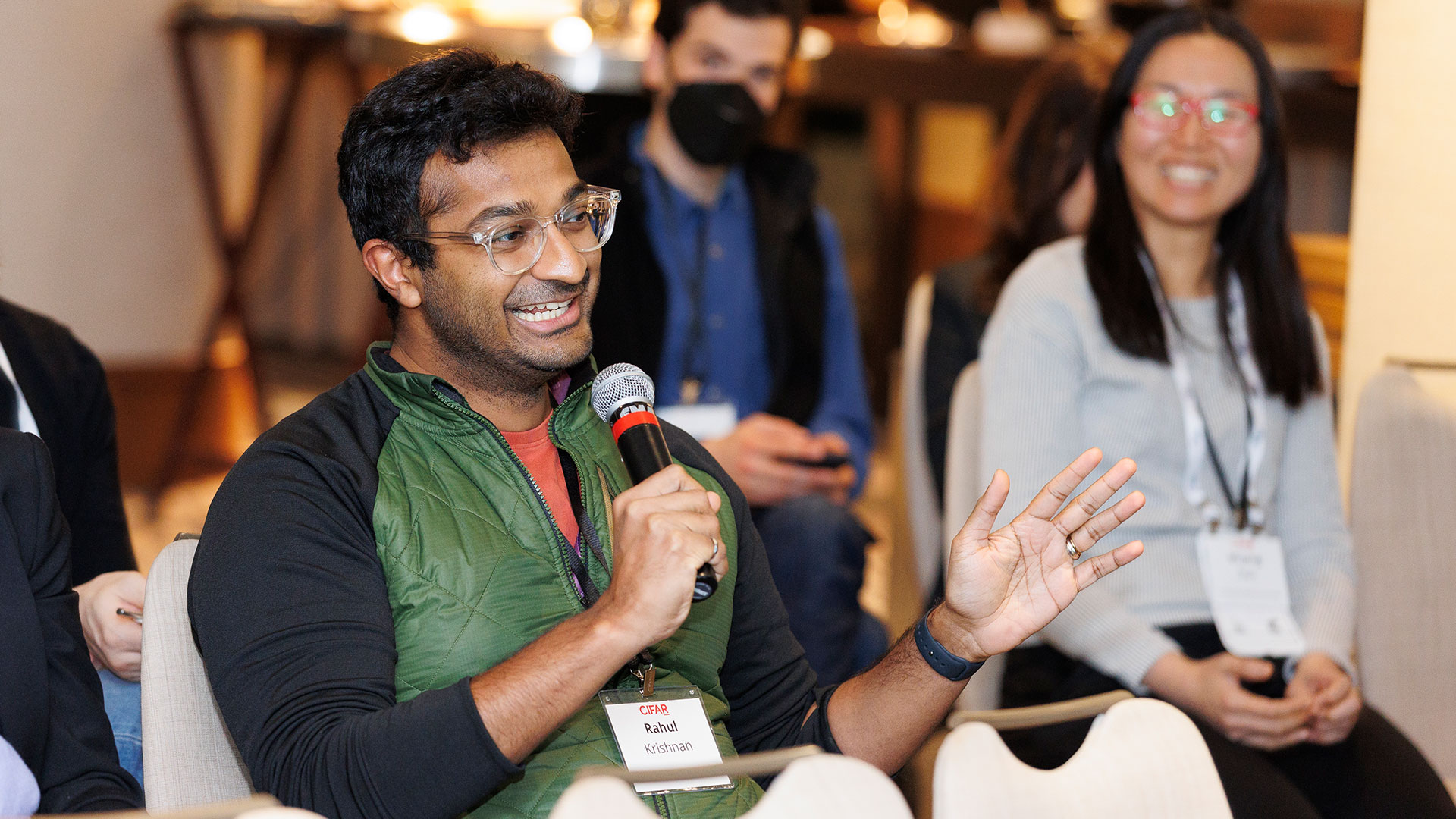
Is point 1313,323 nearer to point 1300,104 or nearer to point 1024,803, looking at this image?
point 1024,803

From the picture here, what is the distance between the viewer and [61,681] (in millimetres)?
1398

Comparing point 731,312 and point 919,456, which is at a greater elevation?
point 731,312

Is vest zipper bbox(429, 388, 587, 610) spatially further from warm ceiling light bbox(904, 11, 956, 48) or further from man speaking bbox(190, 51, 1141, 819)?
warm ceiling light bbox(904, 11, 956, 48)

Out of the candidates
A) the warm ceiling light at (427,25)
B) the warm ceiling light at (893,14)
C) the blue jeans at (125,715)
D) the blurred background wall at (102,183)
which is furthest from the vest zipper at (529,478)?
the warm ceiling light at (893,14)

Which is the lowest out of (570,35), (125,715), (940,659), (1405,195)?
(125,715)

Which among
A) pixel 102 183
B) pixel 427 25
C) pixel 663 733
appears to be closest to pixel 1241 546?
pixel 663 733

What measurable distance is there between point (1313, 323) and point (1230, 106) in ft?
1.37

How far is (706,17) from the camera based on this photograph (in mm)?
2711

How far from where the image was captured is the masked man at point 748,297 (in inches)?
97.3

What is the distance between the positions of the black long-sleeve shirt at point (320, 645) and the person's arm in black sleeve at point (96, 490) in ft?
1.92

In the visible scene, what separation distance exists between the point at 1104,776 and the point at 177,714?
92cm

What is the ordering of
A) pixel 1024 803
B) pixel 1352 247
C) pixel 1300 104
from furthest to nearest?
pixel 1300 104
pixel 1352 247
pixel 1024 803

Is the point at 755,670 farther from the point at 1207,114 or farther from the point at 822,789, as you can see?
the point at 1207,114

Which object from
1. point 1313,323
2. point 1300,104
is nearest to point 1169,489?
point 1313,323
